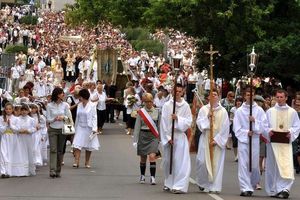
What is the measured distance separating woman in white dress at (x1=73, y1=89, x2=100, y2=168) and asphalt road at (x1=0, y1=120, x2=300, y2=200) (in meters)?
0.41

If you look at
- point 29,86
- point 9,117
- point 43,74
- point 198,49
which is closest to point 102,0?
point 43,74

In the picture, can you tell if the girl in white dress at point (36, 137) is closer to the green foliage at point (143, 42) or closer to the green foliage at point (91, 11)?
the green foliage at point (91, 11)

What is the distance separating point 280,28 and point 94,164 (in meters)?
11.1

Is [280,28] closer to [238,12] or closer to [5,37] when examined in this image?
[238,12]

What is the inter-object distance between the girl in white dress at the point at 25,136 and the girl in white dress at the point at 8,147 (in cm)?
11

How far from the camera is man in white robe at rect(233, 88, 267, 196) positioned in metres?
19.2

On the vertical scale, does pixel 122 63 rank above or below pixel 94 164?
above

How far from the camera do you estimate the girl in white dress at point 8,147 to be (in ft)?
71.3

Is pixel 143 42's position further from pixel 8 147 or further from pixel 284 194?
pixel 284 194

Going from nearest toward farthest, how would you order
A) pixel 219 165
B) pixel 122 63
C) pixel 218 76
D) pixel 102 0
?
pixel 219 165 < pixel 218 76 < pixel 122 63 < pixel 102 0

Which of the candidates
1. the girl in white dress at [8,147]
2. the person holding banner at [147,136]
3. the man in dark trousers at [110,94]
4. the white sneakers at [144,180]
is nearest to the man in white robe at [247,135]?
the person holding banner at [147,136]

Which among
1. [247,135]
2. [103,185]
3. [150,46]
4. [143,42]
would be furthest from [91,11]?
[247,135]

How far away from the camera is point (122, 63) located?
42688mm

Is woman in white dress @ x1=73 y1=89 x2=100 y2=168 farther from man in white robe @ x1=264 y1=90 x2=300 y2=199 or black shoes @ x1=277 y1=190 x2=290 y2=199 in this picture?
black shoes @ x1=277 y1=190 x2=290 y2=199
